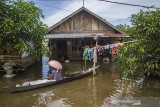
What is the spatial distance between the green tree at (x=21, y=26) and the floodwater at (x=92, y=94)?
2532mm

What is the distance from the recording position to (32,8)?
13992 millimetres

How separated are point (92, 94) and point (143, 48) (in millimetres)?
3633

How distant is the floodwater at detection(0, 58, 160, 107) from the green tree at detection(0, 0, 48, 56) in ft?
8.31

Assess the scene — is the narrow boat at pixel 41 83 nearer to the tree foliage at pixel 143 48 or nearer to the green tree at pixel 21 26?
the green tree at pixel 21 26

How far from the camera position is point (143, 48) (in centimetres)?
1456

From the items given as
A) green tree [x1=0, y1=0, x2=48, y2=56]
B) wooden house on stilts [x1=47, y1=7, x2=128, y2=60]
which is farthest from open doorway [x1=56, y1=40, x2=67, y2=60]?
green tree [x1=0, y1=0, x2=48, y2=56]

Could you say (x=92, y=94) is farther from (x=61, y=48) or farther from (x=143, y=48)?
(x=61, y=48)

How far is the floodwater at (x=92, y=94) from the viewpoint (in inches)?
520

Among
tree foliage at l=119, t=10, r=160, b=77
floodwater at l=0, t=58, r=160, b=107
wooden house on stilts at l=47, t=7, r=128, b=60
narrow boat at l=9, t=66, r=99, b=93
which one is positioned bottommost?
floodwater at l=0, t=58, r=160, b=107

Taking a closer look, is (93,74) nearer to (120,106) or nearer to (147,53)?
(147,53)

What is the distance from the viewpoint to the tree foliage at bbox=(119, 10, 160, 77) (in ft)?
45.8

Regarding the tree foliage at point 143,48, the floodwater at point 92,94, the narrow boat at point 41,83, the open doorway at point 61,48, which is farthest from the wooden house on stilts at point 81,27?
the tree foliage at point 143,48

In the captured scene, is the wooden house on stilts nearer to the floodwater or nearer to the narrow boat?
the narrow boat

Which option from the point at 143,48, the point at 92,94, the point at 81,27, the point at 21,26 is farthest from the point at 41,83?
the point at 81,27
